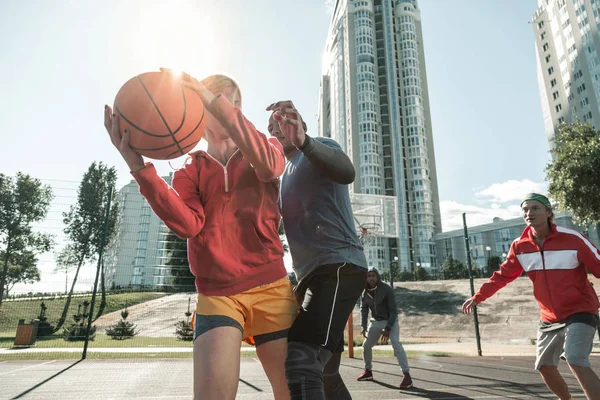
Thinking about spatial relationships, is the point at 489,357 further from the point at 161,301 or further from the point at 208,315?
the point at 208,315

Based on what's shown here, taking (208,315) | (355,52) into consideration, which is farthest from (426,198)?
(208,315)

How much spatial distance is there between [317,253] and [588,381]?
2.77 meters

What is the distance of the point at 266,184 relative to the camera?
6.22 feet

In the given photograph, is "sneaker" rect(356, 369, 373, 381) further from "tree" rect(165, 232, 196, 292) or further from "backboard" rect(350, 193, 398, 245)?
"backboard" rect(350, 193, 398, 245)

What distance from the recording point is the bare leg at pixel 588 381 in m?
3.04

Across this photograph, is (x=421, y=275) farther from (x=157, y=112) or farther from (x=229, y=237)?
(x=157, y=112)

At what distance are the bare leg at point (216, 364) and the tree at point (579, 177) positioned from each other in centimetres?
2092

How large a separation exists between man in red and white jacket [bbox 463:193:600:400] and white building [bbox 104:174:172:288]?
9.37m

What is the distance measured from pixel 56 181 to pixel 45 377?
5721mm

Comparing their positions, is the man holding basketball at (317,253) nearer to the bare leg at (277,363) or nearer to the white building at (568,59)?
the bare leg at (277,363)

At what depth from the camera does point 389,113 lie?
7969cm

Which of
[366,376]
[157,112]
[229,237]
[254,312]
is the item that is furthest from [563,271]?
[366,376]

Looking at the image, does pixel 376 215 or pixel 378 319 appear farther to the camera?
pixel 376 215

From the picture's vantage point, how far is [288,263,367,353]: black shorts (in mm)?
1702
